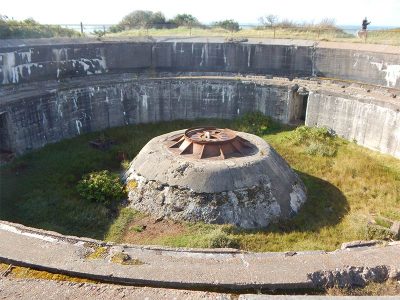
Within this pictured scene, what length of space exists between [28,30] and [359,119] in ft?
64.0

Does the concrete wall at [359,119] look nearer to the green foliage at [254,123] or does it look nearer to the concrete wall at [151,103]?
the concrete wall at [151,103]

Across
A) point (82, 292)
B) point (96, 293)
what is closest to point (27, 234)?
point (82, 292)

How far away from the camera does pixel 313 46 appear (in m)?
20.9

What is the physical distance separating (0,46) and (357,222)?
16.9 meters

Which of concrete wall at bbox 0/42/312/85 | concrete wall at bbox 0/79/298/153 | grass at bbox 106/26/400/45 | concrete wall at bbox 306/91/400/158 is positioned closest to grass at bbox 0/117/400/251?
concrete wall at bbox 306/91/400/158

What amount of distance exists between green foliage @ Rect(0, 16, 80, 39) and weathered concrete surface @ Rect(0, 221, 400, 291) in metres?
18.2

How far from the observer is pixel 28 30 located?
23.0 meters

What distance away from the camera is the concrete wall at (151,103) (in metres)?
17.0

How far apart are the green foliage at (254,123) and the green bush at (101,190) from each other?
8.08 m

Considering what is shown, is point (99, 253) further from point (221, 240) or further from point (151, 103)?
point (151, 103)

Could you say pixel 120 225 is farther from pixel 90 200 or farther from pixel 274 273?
pixel 274 273

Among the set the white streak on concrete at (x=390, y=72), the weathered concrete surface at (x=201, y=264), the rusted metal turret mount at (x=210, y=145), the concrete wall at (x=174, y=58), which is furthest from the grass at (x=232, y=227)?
the concrete wall at (x=174, y=58)

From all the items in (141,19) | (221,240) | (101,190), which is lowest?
(221,240)

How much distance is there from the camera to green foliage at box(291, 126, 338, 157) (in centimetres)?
1588
